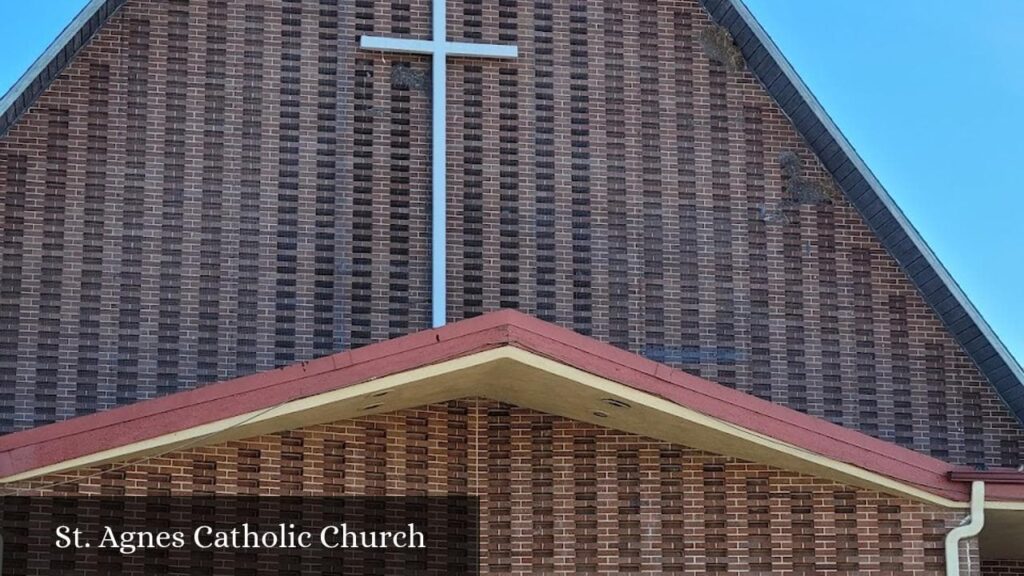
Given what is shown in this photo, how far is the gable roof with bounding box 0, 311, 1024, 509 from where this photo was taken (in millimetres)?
12031

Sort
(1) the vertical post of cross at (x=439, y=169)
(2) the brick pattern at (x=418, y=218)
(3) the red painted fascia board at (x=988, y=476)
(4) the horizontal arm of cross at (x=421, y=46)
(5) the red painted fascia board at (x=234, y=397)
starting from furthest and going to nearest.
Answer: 1. (4) the horizontal arm of cross at (x=421, y=46)
2. (1) the vertical post of cross at (x=439, y=169)
3. (2) the brick pattern at (x=418, y=218)
4. (3) the red painted fascia board at (x=988, y=476)
5. (5) the red painted fascia board at (x=234, y=397)

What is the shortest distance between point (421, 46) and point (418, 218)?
1.66 m

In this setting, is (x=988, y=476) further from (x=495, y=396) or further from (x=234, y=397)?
(x=234, y=397)

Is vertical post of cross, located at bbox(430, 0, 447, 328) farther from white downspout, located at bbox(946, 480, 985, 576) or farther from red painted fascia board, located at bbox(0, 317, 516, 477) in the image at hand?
white downspout, located at bbox(946, 480, 985, 576)

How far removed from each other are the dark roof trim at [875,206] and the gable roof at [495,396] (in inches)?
163

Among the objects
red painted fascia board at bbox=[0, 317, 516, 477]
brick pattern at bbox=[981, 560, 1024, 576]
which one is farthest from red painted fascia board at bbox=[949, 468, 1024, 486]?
brick pattern at bbox=[981, 560, 1024, 576]

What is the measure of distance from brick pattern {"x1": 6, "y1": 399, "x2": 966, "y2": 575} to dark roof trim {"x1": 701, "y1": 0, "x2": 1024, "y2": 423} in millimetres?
4027

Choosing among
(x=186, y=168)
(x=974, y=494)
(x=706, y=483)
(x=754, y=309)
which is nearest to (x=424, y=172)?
(x=186, y=168)

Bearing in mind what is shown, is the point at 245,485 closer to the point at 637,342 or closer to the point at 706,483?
the point at 706,483

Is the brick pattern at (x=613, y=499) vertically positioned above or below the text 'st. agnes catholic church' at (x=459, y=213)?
below

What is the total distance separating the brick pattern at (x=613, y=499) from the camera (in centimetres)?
1366

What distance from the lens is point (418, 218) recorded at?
1706cm

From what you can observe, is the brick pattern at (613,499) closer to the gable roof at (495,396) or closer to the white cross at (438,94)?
the gable roof at (495,396)

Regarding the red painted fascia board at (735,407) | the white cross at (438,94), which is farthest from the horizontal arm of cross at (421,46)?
the red painted fascia board at (735,407)
